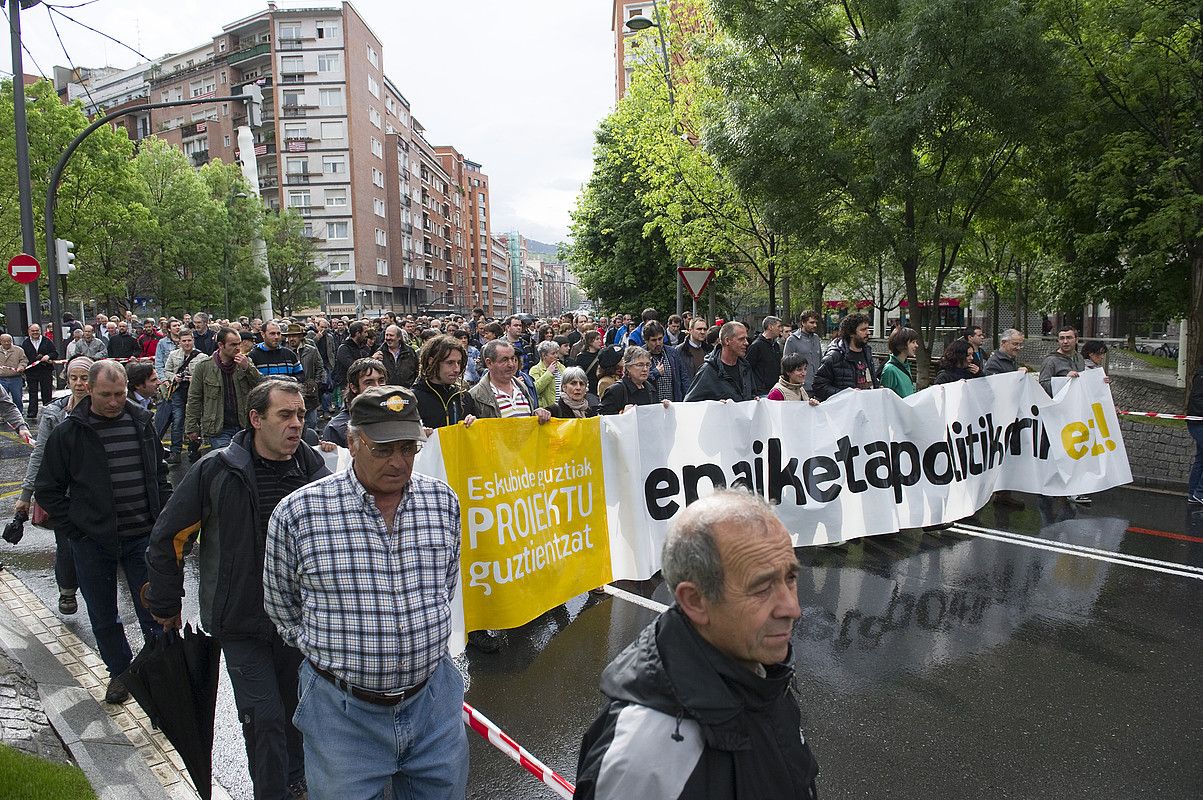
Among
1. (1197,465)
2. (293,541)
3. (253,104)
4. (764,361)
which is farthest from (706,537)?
(253,104)

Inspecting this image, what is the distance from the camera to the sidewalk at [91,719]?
3754mm

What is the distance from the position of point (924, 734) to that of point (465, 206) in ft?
453

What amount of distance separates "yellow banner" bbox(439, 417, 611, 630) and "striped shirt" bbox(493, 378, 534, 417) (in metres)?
0.62

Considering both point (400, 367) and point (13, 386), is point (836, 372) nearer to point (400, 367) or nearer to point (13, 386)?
point (400, 367)

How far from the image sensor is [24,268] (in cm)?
1505

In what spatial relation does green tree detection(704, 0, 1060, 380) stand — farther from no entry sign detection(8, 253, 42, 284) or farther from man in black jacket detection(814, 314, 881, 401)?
→ no entry sign detection(8, 253, 42, 284)

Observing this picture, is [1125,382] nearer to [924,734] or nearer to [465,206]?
[924,734]

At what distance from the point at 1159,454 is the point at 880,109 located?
6301 mm

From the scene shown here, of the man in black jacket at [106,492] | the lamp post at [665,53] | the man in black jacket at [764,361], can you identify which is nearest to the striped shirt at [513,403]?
the man in black jacket at [106,492]

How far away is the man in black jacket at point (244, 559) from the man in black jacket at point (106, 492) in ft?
5.38

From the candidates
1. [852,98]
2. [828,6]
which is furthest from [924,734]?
[828,6]

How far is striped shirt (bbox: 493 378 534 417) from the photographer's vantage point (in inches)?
252

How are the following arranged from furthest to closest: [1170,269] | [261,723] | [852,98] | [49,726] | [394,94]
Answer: [394,94] < [1170,269] < [852,98] < [49,726] < [261,723]

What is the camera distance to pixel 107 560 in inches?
187
